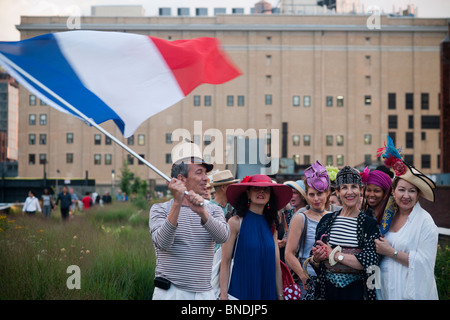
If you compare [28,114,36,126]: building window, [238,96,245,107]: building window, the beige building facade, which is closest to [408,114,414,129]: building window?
the beige building facade

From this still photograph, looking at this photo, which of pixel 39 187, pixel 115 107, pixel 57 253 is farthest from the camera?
pixel 39 187

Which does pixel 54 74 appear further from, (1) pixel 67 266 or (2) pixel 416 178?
(2) pixel 416 178

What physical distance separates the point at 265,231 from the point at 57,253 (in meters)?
4.72

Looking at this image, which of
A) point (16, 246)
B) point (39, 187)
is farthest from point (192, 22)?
point (16, 246)

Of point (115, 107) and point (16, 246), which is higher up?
point (115, 107)

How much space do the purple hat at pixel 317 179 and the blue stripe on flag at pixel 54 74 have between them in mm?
2108

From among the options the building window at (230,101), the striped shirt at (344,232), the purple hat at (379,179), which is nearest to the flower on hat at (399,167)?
the striped shirt at (344,232)

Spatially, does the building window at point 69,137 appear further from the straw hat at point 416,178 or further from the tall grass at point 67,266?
the straw hat at point 416,178

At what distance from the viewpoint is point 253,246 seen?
18.1ft

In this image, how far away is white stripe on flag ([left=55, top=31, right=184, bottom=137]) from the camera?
247 inches

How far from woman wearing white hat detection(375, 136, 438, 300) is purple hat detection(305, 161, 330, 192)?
110 centimetres

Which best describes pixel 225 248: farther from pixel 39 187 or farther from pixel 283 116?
pixel 283 116

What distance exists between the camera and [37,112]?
290ft

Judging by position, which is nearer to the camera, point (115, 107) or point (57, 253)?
point (115, 107)
